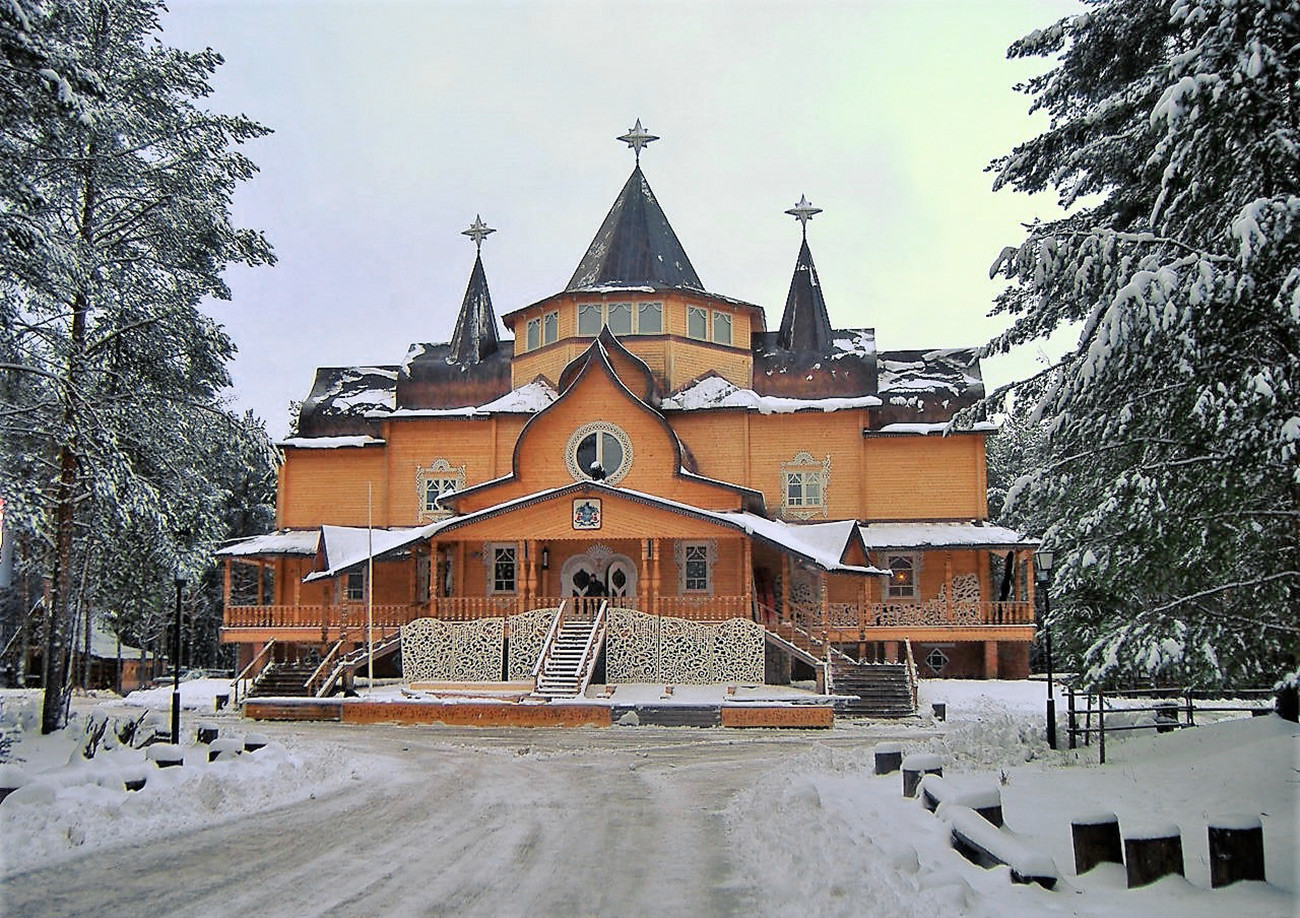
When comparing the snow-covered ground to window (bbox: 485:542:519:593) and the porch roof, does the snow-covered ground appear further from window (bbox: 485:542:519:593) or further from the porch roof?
window (bbox: 485:542:519:593)

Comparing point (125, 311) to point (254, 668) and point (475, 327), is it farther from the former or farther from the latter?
point (475, 327)

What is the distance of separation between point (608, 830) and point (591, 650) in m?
14.9

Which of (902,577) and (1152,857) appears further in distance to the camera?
(902,577)

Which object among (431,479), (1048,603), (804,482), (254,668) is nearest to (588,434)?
(431,479)

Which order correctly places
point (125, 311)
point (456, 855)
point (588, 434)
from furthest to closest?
point (588, 434)
point (125, 311)
point (456, 855)

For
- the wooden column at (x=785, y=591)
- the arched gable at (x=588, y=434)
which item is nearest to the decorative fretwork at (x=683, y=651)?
the wooden column at (x=785, y=591)

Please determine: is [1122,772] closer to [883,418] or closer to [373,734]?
[373,734]

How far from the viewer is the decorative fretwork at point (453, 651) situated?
27.2 m

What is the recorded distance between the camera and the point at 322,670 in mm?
27031

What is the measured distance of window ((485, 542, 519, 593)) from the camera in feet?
107

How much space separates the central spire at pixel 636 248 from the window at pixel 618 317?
81 cm

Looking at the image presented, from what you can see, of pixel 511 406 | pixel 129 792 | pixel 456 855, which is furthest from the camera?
pixel 511 406

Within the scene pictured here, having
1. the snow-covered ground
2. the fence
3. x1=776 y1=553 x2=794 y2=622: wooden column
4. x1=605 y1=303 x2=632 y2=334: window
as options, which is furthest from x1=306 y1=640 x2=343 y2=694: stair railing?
the fence

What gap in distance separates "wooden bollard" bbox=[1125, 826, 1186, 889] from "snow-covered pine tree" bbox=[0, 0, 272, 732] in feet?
39.6
